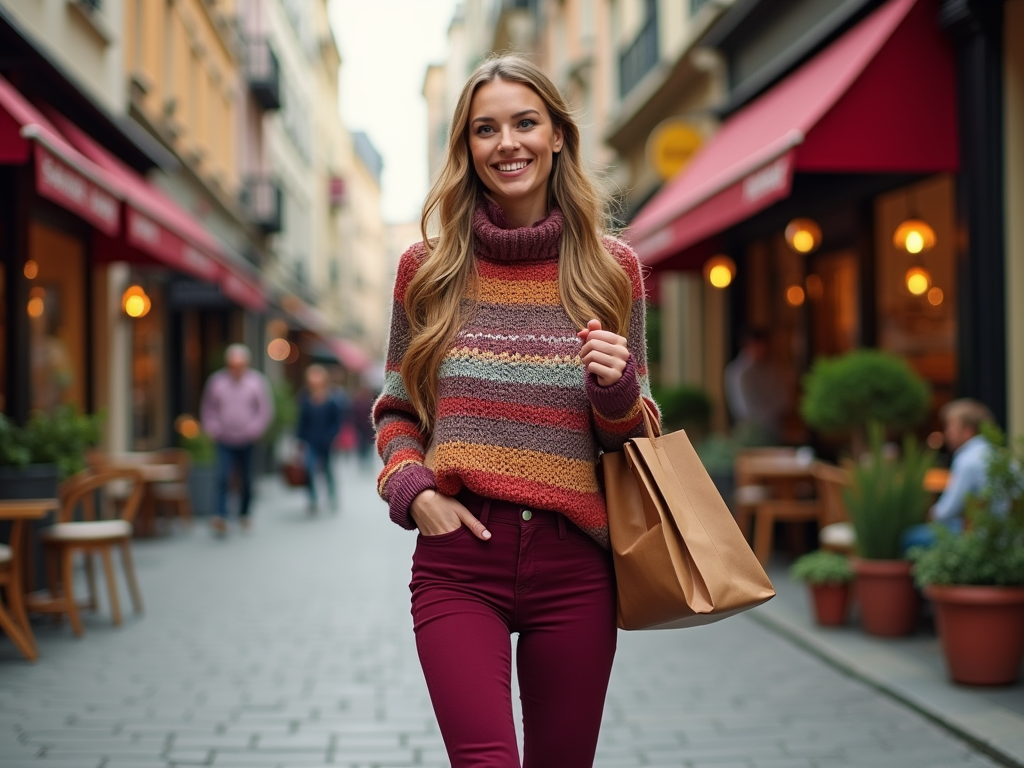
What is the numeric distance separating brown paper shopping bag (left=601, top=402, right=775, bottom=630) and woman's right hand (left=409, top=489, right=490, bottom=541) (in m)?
0.29

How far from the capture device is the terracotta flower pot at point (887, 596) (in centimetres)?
678

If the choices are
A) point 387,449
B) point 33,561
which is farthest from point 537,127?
point 33,561

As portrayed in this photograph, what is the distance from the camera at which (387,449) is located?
268cm

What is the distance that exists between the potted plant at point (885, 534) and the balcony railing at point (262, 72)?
2251cm

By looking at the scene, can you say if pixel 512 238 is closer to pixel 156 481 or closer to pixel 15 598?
pixel 15 598

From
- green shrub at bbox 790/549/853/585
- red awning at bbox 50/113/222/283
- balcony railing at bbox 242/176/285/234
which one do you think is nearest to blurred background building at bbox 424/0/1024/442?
green shrub at bbox 790/549/853/585

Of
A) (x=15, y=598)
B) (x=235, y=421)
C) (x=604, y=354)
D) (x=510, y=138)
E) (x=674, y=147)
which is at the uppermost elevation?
(x=674, y=147)

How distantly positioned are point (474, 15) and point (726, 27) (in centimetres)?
4450

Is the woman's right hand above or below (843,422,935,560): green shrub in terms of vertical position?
above

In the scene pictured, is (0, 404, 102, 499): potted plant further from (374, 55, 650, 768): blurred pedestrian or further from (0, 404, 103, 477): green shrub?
(374, 55, 650, 768): blurred pedestrian

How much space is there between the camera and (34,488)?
7207 millimetres

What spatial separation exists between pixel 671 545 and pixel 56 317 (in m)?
10.9

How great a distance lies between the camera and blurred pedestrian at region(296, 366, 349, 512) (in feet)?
53.5

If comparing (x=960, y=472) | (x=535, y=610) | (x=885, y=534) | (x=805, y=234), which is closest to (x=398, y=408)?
(x=535, y=610)
